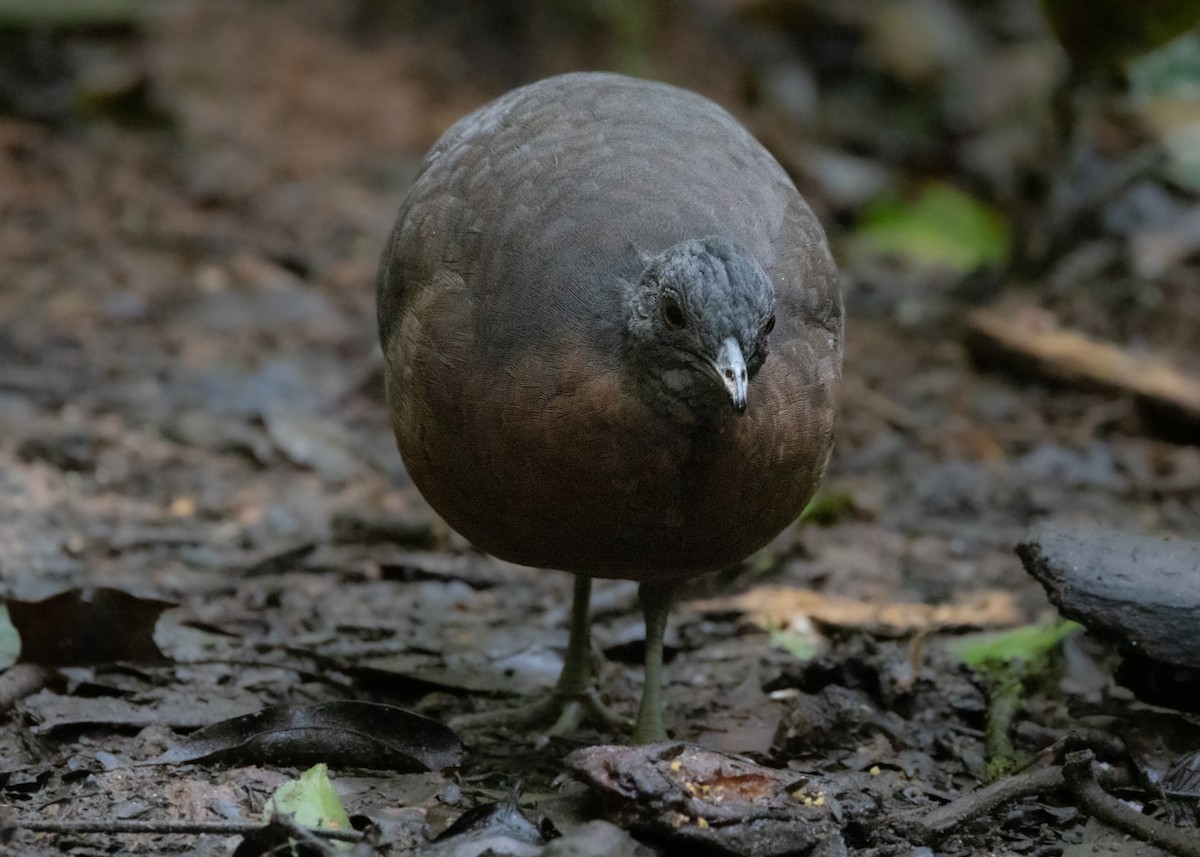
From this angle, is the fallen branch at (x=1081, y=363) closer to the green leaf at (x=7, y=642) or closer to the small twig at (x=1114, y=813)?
the small twig at (x=1114, y=813)

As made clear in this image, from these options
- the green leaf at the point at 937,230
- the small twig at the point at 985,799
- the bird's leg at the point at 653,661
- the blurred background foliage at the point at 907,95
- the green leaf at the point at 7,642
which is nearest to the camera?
the small twig at the point at 985,799

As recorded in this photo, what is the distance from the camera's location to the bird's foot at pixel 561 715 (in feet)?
18.0

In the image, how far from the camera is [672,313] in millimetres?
4230

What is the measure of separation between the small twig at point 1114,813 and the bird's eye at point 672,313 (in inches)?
68.7

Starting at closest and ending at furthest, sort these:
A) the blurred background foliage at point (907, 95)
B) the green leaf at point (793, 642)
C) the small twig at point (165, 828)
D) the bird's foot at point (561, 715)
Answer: the small twig at point (165, 828) < the bird's foot at point (561, 715) < the green leaf at point (793, 642) < the blurred background foliage at point (907, 95)

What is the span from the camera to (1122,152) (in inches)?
465

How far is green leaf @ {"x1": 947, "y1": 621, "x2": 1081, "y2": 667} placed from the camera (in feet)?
18.1

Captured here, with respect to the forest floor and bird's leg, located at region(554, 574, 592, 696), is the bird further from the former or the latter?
the forest floor

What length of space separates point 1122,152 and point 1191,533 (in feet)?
17.8

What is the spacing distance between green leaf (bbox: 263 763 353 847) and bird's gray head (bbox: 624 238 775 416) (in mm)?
1454

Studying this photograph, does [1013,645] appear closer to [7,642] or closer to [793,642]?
[793,642]

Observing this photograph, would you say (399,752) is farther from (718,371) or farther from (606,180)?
(606,180)

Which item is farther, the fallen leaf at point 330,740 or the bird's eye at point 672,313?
the fallen leaf at point 330,740

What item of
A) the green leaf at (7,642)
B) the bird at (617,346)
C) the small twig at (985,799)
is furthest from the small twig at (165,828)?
the small twig at (985,799)
